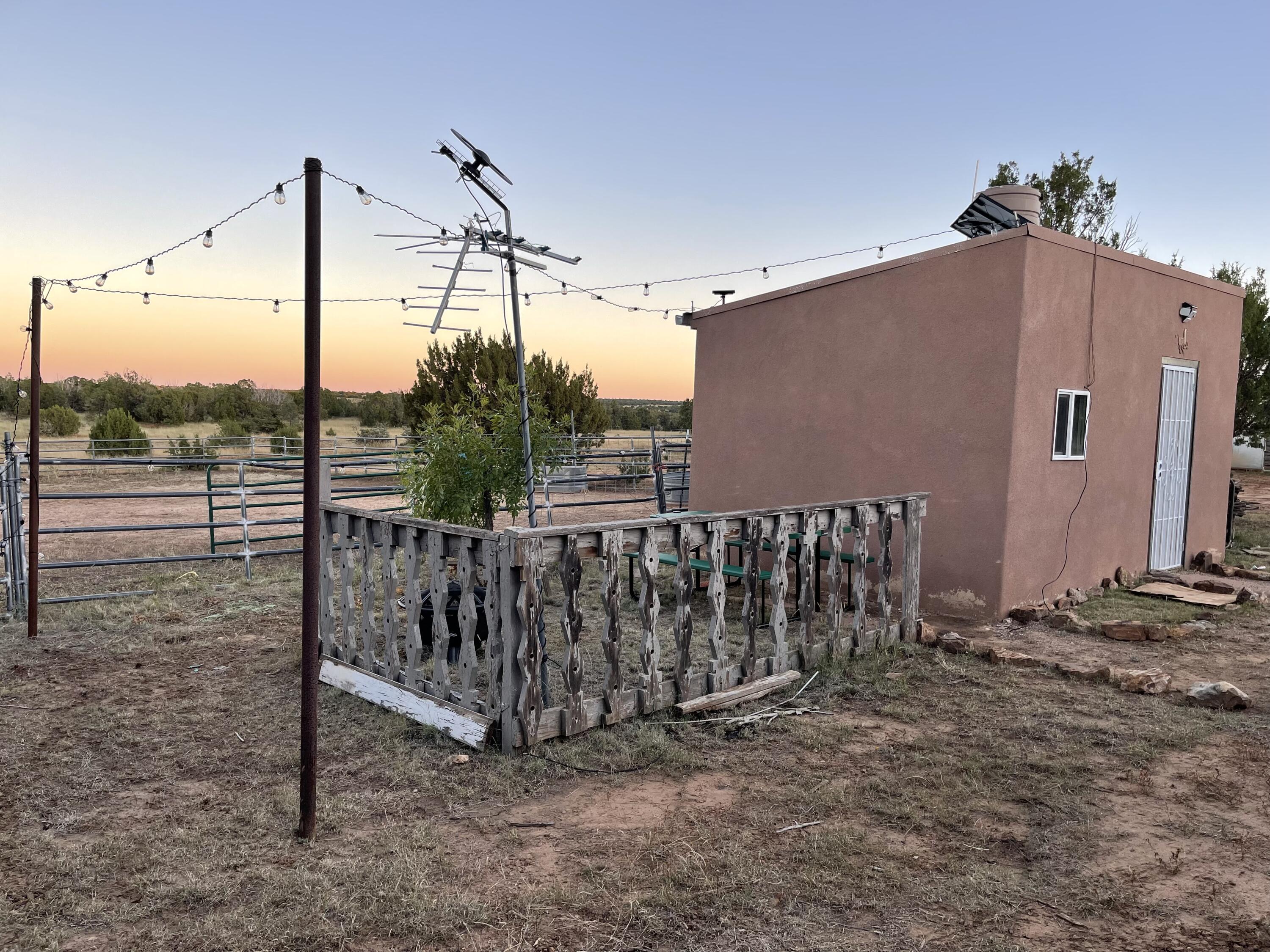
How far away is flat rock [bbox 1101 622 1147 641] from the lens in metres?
6.14

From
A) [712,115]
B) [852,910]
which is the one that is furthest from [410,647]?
[712,115]

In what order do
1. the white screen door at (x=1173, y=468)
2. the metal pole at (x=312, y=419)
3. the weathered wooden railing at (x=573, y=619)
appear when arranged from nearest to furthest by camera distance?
the metal pole at (x=312, y=419) → the weathered wooden railing at (x=573, y=619) → the white screen door at (x=1173, y=468)

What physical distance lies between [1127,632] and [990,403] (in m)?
2.04

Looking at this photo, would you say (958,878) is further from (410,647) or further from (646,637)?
(410,647)

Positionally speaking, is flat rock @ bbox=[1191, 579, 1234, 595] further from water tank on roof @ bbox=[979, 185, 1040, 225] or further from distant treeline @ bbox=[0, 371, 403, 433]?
distant treeline @ bbox=[0, 371, 403, 433]

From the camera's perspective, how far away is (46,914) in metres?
2.45

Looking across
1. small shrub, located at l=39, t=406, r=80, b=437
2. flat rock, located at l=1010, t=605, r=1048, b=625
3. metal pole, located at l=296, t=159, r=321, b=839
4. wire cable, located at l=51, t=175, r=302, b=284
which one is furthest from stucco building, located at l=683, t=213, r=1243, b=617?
small shrub, located at l=39, t=406, r=80, b=437

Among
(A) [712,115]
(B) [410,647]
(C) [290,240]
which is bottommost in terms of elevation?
(B) [410,647]

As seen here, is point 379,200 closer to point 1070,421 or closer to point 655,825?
point 655,825

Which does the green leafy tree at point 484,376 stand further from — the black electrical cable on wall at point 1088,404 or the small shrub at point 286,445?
the black electrical cable on wall at point 1088,404

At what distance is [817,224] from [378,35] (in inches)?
269

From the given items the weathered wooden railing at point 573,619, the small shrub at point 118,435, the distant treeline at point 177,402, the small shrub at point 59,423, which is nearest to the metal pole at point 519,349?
the weathered wooden railing at point 573,619

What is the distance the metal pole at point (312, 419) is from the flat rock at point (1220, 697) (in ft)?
15.6

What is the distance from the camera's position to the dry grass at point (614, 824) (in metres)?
2.43
